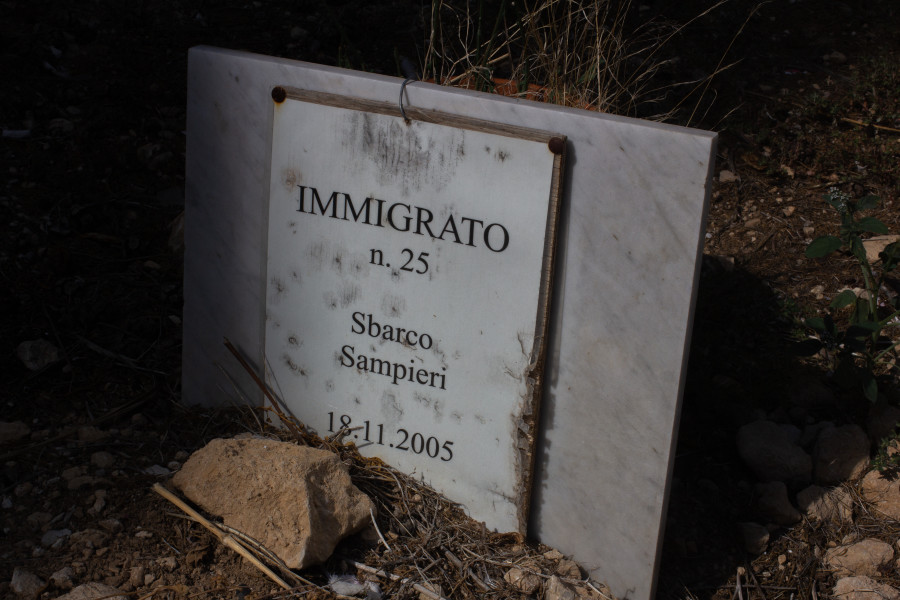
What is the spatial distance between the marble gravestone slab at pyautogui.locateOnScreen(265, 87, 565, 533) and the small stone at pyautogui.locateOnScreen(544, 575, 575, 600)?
0.17m

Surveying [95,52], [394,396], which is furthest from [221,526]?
[95,52]

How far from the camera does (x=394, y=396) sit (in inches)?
87.0

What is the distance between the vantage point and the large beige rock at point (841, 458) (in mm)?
2434

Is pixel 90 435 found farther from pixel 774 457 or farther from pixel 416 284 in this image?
pixel 774 457

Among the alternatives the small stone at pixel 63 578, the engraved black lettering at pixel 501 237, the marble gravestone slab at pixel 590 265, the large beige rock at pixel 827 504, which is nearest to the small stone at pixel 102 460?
the small stone at pixel 63 578

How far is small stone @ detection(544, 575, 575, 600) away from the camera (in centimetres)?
198

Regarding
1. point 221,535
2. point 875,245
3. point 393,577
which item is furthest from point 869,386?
point 221,535

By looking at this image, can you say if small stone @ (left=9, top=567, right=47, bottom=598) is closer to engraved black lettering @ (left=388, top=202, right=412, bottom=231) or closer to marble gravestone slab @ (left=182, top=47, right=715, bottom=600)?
marble gravestone slab @ (left=182, top=47, right=715, bottom=600)

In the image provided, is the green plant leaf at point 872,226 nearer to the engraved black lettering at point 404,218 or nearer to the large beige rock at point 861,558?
the large beige rock at point 861,558

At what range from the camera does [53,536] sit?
200 centimetres

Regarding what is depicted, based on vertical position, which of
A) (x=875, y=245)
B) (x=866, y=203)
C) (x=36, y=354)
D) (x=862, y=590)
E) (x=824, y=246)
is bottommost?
(x=862, y=590)

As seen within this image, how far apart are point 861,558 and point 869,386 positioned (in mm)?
→ 457

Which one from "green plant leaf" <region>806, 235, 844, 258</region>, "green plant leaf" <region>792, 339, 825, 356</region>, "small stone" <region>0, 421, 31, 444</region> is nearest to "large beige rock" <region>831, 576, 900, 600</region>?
"green plant leaf" <region>792, 339, 825, 356</region>

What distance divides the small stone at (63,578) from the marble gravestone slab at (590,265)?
0.72 m
